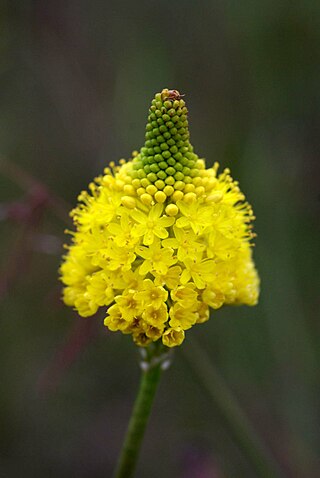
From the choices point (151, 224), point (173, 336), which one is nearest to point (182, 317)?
point (173, 336)

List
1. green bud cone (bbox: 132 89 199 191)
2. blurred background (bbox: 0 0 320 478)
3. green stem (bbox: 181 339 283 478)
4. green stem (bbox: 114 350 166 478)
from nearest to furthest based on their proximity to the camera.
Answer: green bud cone (bbox: 132 89 199 191)
green stem (bbox: 114 350 166 478)
green stem (bbox: 181 339 283 478)
blurred background (bbox: 0 0 320 478)

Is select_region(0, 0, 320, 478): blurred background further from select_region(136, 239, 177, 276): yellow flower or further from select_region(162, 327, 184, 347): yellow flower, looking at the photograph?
select_region(136, 239, 177, 276): yellow flower

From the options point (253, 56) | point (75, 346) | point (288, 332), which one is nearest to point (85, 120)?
point (253, 56)

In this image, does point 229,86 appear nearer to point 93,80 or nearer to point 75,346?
point 93,80

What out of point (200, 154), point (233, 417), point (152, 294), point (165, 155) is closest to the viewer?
point (152, 294)

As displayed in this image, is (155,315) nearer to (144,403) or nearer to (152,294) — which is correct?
(152,294)

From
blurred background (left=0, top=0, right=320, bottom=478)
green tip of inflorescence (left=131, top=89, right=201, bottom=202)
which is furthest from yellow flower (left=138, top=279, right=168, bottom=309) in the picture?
blurred background (left=0, top=0, right=320, bottom=478)
